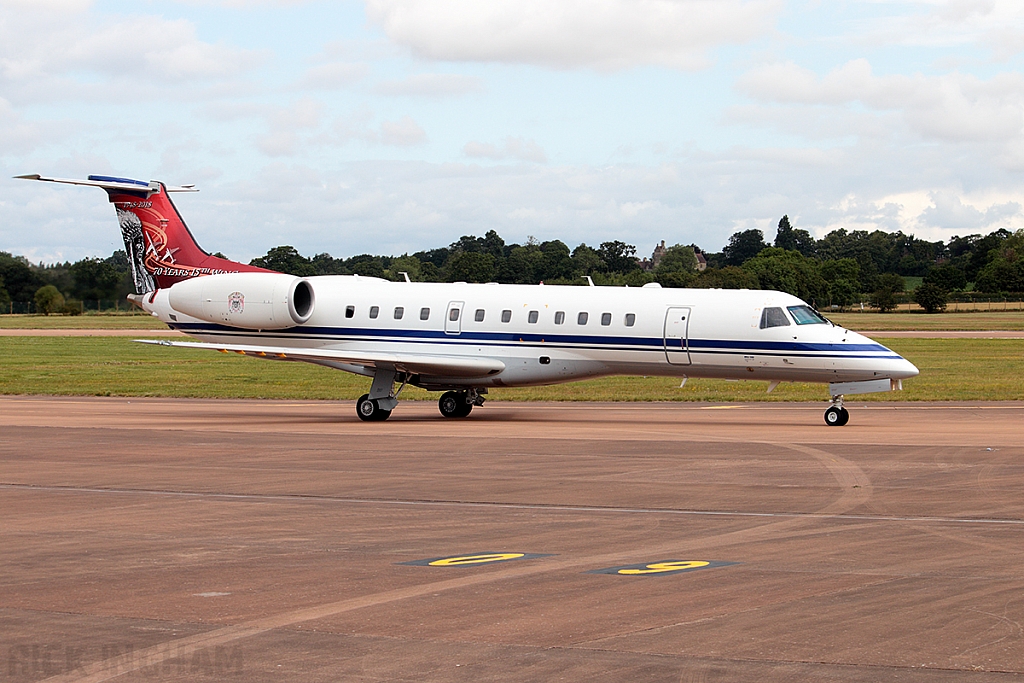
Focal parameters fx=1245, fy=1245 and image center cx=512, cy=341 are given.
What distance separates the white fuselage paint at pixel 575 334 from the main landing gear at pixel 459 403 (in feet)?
2.20

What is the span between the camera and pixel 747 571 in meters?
11.6

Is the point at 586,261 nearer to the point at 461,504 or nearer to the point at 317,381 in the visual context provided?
the point at 317,381

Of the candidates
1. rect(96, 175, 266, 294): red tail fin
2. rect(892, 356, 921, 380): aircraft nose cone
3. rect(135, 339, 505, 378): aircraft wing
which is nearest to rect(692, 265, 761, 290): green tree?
rect(96, 175, 266, 294): red tail fin

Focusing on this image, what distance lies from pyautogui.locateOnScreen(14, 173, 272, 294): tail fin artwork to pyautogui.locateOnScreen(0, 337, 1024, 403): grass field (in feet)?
18.5

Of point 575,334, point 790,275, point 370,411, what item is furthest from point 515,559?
point 790,275

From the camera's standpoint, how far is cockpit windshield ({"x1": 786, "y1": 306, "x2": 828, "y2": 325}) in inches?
1116

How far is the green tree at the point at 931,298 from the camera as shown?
13162 centimetres

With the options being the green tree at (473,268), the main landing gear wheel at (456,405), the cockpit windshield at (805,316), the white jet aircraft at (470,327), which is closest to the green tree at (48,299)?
the green tree at (473,268)

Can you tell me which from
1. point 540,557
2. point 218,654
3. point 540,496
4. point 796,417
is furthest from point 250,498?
point 796,417

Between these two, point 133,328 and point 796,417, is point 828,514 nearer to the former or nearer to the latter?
point 796,417

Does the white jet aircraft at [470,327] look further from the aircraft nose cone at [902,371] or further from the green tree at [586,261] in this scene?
the green tree at [586,261]

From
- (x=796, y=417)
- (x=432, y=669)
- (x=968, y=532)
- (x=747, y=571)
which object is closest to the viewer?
(x=432, y=669)

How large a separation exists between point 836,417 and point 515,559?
55.9ft

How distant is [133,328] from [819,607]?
9102 centimetres
